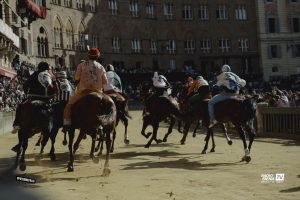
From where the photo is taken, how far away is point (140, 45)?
62969 mm

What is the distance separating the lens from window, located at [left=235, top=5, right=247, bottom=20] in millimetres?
67481

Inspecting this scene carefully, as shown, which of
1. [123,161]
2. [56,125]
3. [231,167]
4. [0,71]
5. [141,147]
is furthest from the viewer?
[0,71]

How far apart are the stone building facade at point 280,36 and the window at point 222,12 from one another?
4.67 metres

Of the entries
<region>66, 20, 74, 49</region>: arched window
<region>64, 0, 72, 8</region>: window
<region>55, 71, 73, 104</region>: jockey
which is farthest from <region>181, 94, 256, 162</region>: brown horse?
<region>64, 0, 72, 8</region>: window

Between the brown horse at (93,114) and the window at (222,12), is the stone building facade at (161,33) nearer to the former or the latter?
the window at (222,12)

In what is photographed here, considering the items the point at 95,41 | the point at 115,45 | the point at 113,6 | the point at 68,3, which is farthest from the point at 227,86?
the point at 113,6

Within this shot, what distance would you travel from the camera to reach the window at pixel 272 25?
64812mm

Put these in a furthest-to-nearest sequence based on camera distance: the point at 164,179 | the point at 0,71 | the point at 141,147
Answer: the point at 0,71 → the point at 141,147 → the point at 164,179

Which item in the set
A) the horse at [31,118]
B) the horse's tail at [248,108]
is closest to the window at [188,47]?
the horse's tail at [248,108]

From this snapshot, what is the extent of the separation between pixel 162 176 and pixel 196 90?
22.0ft

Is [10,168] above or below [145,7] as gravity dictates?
below

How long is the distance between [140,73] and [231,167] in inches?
1667

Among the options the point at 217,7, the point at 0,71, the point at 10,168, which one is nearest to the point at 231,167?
the point at 10,168

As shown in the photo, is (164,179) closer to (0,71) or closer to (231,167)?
(231,167)
